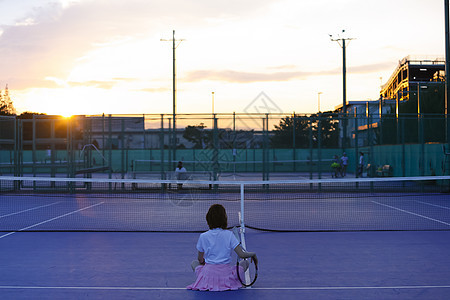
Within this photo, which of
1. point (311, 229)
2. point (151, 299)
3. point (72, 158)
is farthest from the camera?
point (72, 158)

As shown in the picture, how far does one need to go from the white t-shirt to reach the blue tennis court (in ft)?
1.43

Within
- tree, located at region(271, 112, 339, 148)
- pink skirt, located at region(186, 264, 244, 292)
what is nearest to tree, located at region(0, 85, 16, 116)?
tree, located at region(271, 112, 339, 148)

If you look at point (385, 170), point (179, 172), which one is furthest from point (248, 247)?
point (385, 170)

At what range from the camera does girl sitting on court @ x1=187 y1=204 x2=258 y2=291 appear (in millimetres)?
6145

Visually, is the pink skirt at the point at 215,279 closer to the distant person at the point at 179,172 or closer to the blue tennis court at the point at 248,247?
the blue tennis court at the point at 248,247

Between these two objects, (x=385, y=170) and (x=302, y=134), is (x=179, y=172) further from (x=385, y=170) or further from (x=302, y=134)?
(x=385, y=170)

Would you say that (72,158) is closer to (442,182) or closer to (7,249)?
(7,249)

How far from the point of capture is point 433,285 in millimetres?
6566

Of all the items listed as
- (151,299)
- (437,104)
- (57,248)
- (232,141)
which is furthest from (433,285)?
(437,104)

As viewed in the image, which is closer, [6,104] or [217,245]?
[217,245]

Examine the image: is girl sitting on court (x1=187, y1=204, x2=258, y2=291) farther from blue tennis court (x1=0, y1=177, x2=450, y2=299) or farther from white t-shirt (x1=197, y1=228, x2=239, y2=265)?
blue tennis court (x1=0, y1=177, x2=450, y2=299)

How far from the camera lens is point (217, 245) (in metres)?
6.14

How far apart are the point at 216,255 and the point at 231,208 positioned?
32.0 ft

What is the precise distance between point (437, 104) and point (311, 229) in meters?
37.3
